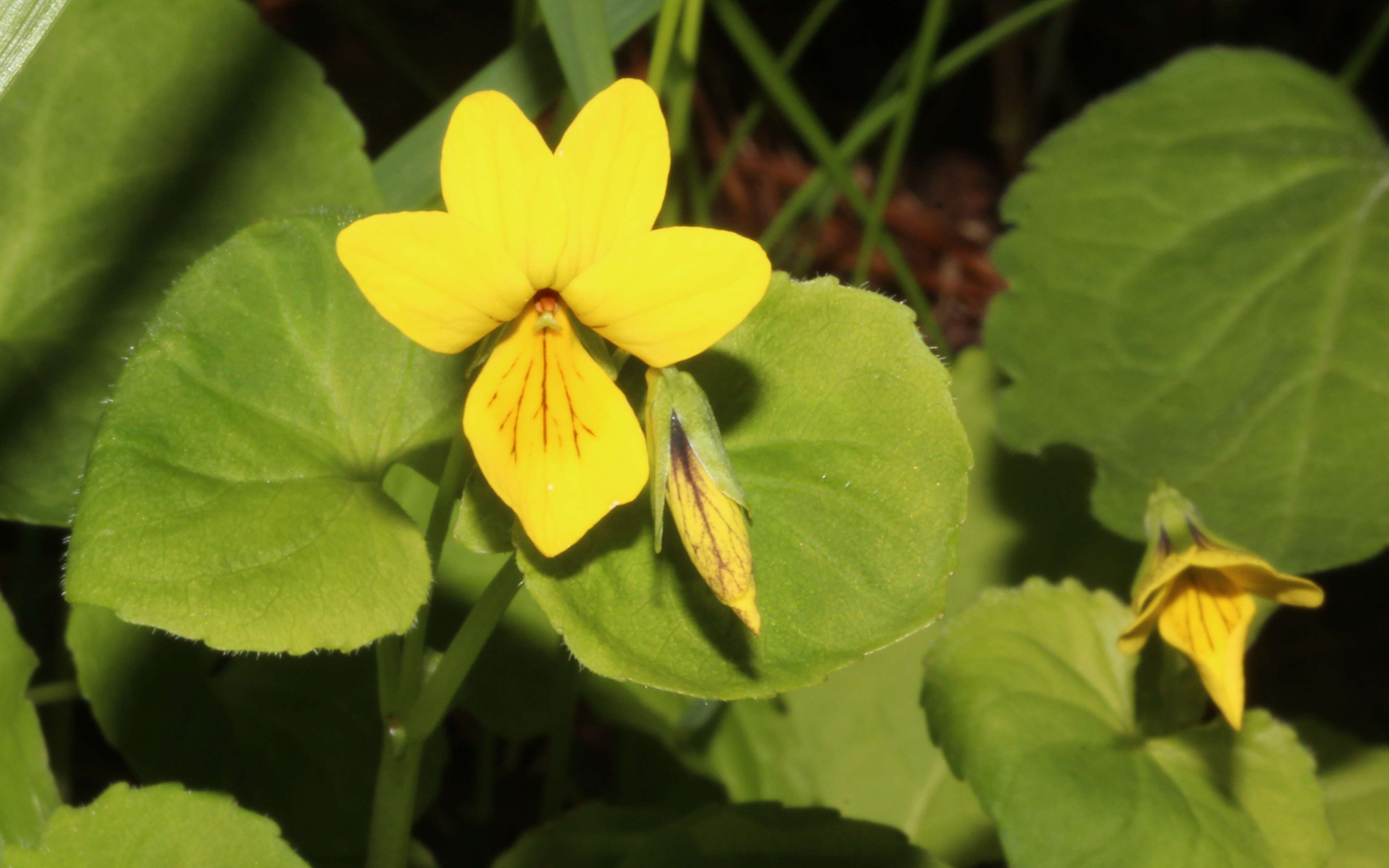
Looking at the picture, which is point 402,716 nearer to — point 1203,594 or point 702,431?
point 702,431

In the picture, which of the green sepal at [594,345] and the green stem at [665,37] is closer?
the green sepal at [594,345]

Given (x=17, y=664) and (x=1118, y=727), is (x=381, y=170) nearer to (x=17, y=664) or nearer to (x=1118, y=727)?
(x=17, y=664)

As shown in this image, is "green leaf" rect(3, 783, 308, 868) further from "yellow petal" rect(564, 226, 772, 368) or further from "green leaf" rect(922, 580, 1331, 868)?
"green leaf" rect(922, 580, 1331, 868)

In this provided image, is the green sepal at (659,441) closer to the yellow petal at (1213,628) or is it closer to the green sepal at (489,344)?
the green sepal at (489,344)

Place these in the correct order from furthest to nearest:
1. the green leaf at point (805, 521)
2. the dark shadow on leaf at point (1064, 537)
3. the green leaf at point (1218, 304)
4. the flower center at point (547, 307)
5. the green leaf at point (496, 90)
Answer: the dark shadow on leaf at point (1064, 537)
the green leaf at point (1218, 304)
the green leaf at point (496, 90)
the green leaf at point (805, 521)
the flower center at point (547, 307)

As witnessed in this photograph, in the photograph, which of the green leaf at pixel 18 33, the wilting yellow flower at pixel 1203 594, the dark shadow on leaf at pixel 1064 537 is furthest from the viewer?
the dark shadow on leaf at pixel 1064 537

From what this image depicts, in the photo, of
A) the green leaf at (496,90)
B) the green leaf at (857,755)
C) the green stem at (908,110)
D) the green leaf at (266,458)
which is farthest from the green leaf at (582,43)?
the green leaf at (857,755)

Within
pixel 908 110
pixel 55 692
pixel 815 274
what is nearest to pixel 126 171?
pixel 55 692
